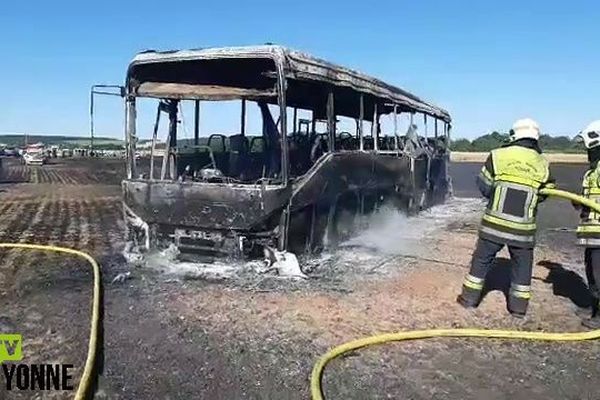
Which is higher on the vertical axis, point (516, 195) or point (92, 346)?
point (516, 195)

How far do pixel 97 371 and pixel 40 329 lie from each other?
3.79 feet

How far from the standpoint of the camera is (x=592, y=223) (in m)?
5.36

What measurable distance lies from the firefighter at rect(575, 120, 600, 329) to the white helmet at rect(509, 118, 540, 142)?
1.51 ft

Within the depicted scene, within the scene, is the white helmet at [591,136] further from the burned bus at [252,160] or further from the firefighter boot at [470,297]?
the burned bus at [252,160]

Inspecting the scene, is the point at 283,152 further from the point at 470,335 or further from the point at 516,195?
the point at 470,335

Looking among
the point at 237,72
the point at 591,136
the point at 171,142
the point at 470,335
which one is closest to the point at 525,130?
the point at 591,136

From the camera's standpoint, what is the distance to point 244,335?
4.87 m

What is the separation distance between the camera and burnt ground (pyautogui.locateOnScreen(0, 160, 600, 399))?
3.95 m

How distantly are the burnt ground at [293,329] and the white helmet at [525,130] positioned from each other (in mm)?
1672

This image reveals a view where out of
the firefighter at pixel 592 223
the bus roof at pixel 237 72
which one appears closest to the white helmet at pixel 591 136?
the firefighter at pixel 592 223

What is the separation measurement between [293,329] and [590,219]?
2.86 m

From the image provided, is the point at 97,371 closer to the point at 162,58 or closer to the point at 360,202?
the point at 162,58

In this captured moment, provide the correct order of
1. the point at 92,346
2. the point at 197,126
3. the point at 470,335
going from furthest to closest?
1. the point at 197,126
2. the point at 470,335
3. the point at 92,346

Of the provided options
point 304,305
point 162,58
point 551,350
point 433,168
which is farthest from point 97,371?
point 433,168
